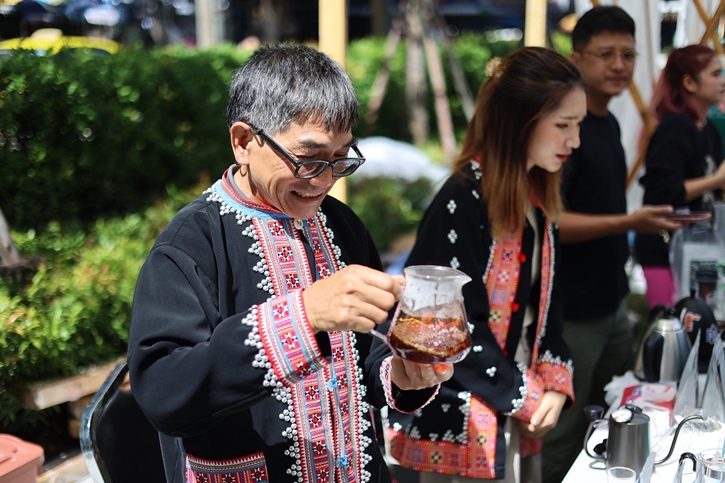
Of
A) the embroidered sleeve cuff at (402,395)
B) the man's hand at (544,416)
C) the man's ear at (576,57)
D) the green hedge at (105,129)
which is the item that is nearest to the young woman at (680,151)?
the man's ear at (576,57)

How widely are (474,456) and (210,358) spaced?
1210 mm

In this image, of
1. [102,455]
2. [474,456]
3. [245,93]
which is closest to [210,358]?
[245,93]

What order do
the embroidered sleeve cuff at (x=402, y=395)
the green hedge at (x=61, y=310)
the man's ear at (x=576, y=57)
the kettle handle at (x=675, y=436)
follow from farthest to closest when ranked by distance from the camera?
the green hedge at (x=61, y=310)
the man's ear at (x=576, y=57)
the kettle handle at (x=675, y=436)
the embroidered sleeve cuff at (x=402, y=395)

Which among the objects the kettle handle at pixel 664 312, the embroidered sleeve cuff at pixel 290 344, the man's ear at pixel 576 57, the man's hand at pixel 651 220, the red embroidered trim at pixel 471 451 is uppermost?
the man's ear at pixel 576 57

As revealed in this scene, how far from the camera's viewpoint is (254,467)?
1.51 metres

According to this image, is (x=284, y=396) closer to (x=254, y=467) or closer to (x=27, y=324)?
(x=254, y=467)

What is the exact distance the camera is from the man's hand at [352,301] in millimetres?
1188

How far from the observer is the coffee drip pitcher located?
52.5 inches

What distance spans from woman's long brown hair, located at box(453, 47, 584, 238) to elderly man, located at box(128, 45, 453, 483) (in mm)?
673

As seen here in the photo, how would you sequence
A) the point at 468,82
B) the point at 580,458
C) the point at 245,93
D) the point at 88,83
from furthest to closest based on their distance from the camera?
the point at 468,82 → the point at 88,83 → the point at 580,458 → the point at 245,93

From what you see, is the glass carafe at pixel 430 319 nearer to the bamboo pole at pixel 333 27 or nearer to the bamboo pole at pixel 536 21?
the bamboo pole at pixel 333 27

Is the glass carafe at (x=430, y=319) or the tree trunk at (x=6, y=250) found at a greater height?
the glass carafe at (x=430, y=319)

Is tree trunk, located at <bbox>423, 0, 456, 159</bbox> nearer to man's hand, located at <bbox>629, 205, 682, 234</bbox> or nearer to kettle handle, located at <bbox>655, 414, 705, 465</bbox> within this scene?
man's hand, located at <bbox>629, 205, 682, 234</bbox>

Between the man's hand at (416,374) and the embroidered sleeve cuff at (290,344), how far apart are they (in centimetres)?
35
